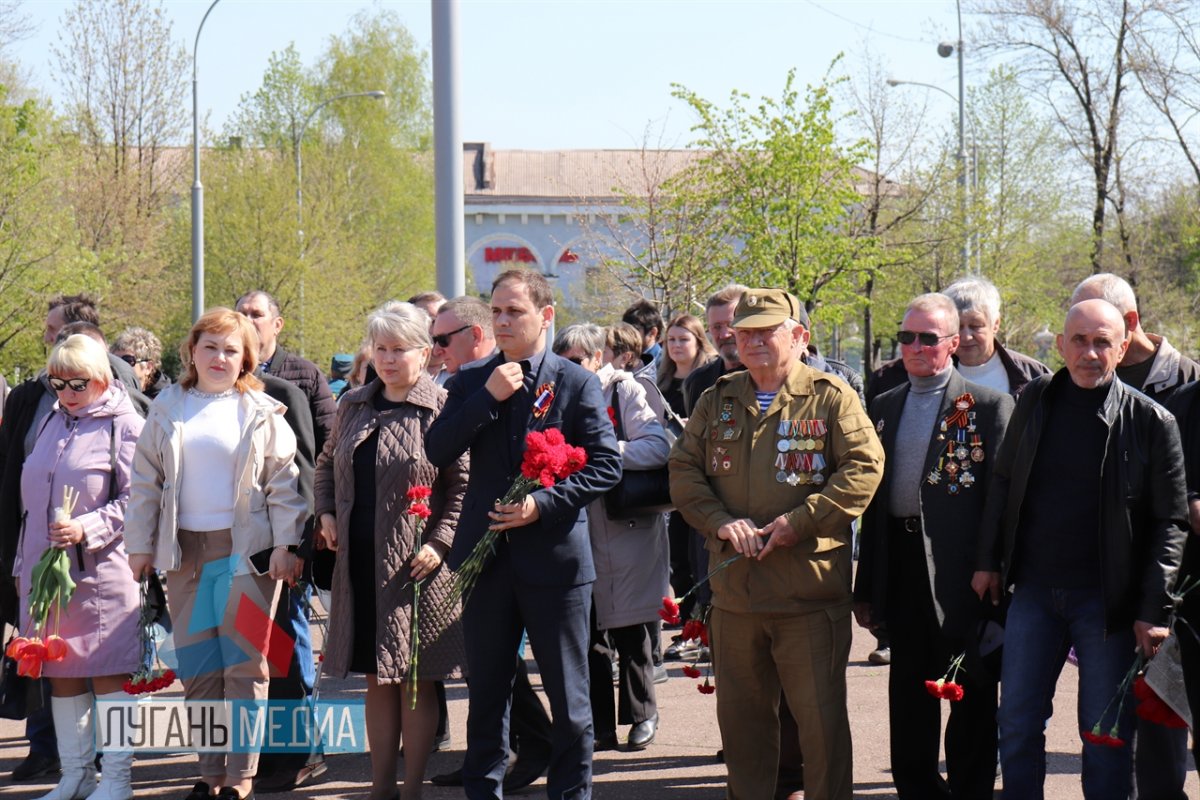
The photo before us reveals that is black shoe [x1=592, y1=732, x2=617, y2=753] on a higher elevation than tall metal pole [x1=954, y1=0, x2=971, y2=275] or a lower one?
lower

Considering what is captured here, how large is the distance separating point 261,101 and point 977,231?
3355 cm

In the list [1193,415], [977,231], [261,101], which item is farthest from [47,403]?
[261,101]

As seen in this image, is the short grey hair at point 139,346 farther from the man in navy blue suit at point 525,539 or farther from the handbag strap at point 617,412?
the man in navy blue suit at point 525,539

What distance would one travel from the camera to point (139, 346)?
9.05 metres

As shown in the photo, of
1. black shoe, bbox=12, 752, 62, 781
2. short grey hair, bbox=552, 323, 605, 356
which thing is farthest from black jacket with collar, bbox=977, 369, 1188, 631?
black shoe, bbox=12, 752, 62, 781

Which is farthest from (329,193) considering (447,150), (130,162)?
(447,150)

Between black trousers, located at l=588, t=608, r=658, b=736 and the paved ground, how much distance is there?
187mm

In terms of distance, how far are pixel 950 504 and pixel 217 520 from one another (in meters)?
3.16

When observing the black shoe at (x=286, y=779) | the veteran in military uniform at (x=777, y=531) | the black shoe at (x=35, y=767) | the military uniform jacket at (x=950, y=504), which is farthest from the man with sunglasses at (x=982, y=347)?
the black shoe at (x=35, y=767)

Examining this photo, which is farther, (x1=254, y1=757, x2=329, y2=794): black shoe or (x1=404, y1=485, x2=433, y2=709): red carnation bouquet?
(x1=254, y1=757, x2=329, y2=794): black shoe

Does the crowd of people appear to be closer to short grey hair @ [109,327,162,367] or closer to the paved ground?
the paved ground

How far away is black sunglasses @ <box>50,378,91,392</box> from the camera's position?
20.6 ft

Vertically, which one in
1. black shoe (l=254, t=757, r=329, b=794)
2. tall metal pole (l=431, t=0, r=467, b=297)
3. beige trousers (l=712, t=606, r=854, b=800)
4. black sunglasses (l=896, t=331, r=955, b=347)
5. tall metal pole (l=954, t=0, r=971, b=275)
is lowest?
black shoe (l=254, t=757, r=329, b=794)

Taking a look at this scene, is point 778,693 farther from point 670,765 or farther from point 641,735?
point 641,735
